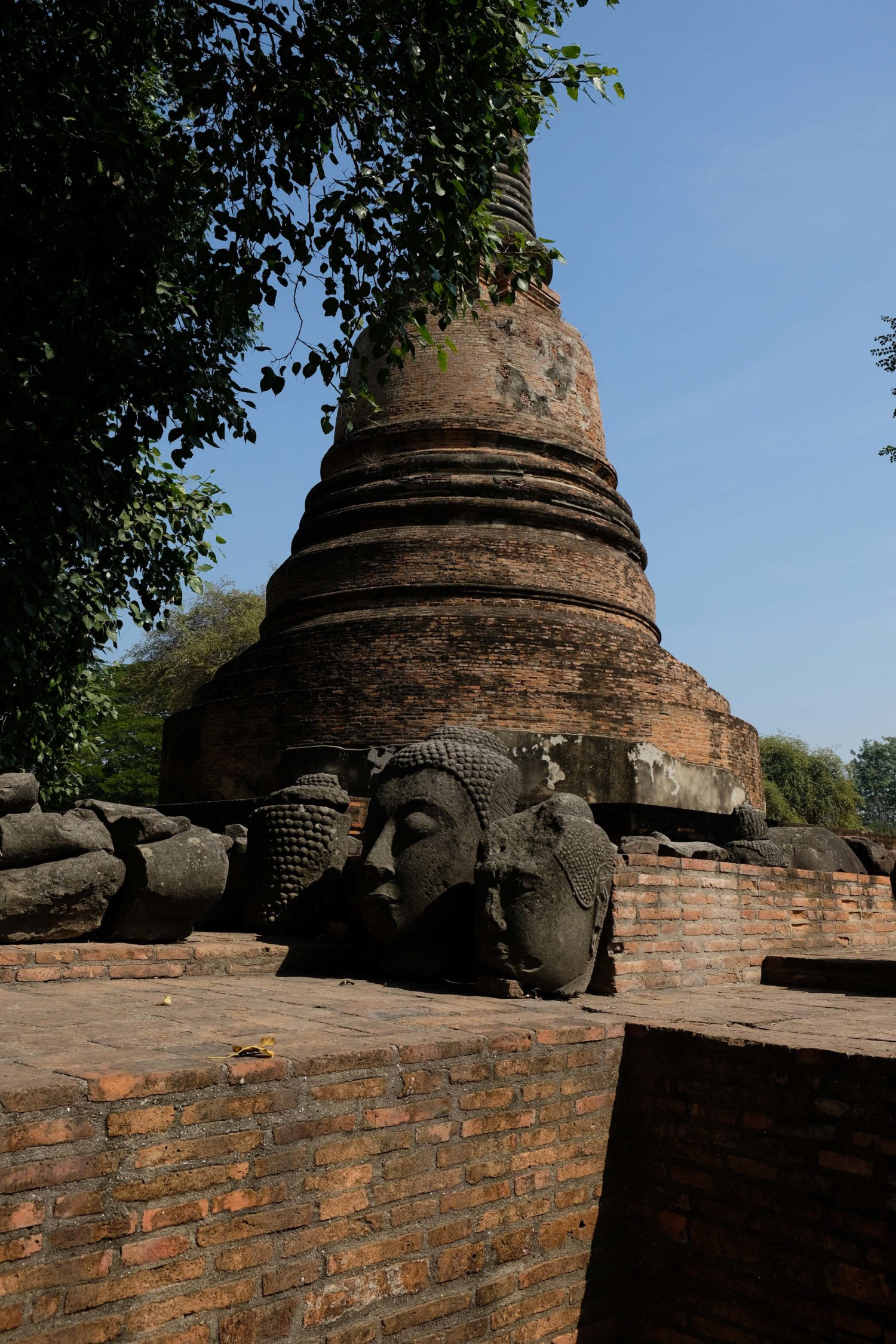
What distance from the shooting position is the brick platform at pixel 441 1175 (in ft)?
6.56

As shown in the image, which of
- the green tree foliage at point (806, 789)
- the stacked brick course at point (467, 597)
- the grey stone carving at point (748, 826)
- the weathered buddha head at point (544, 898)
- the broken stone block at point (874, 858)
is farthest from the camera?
the green tree foliage at point (806, 789)

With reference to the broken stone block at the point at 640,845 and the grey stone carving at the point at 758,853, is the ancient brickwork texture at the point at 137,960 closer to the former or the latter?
the broken stone block at the point at 640,845

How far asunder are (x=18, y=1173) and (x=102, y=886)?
246 cm

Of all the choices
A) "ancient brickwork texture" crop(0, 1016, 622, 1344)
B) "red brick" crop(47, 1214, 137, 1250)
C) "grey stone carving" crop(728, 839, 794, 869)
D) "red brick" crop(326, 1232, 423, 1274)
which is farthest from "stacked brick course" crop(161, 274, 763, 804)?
"red brick" crop(47, 1214, 137, 1250)

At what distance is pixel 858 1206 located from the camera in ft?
8.34

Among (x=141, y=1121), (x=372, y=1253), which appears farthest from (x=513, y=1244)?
(x=141, y=1121)

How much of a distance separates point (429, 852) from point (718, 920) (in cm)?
159

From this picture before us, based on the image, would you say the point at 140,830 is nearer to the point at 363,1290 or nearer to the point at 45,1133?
the point at 363,1290

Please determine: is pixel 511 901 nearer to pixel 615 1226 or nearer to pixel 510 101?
pixel 615 1226

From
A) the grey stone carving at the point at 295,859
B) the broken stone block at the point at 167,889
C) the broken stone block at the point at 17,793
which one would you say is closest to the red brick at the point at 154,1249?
the broken stone block at the point at 167,889

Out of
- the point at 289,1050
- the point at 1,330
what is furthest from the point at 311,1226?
the point at 1,330

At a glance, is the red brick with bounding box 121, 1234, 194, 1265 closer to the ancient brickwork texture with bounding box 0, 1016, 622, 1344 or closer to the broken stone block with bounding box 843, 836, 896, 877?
the ancient brickwork texture with bounding box 0, 1016, 622, 1344

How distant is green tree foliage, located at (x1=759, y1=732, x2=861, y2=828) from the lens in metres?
32.1

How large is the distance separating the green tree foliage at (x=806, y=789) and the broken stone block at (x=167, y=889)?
2839 cm
